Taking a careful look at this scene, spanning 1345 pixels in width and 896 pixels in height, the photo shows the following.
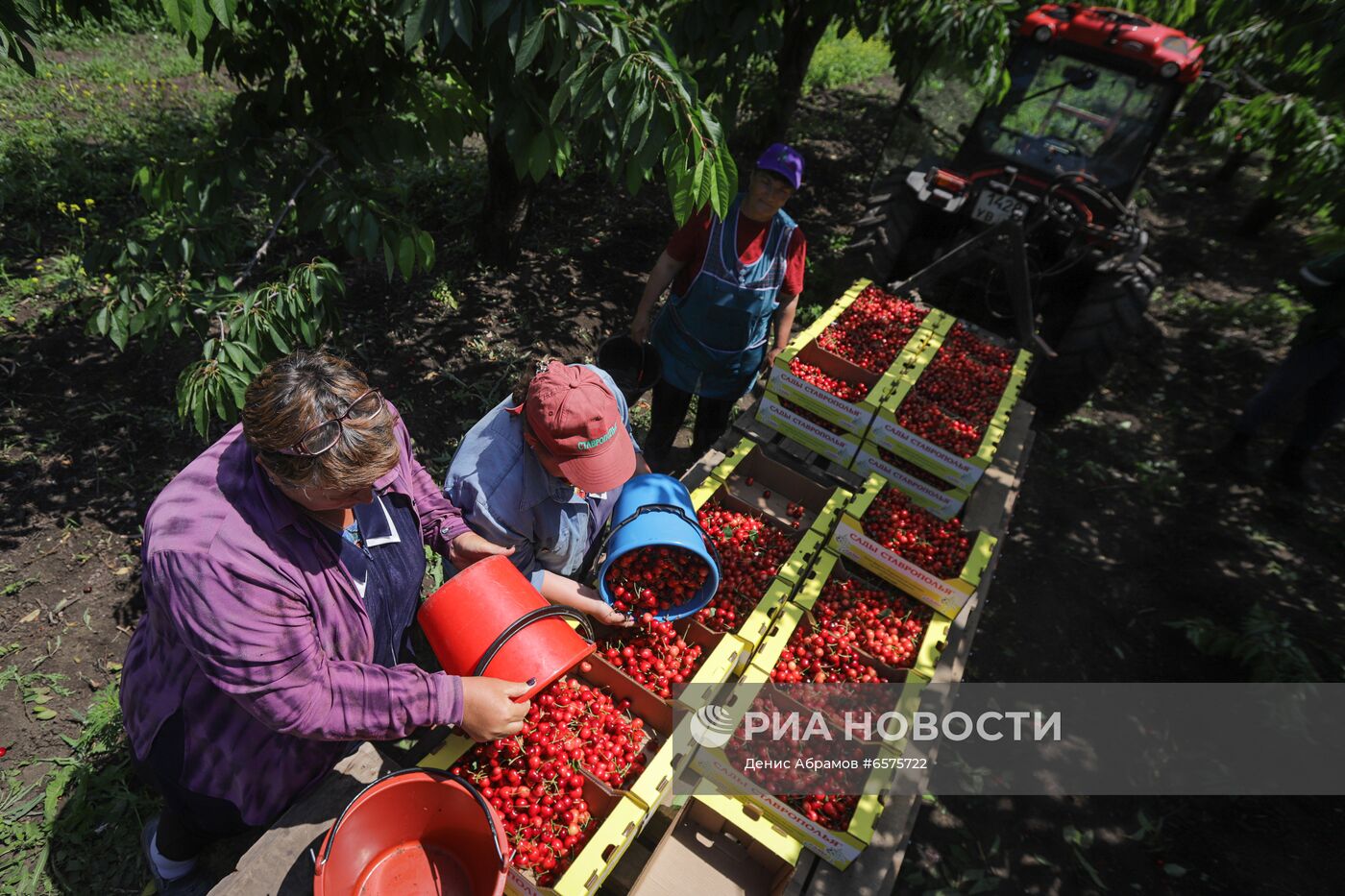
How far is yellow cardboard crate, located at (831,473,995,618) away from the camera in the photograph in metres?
2.92

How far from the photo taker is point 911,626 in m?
2.95

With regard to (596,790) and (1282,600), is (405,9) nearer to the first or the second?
(596,790)

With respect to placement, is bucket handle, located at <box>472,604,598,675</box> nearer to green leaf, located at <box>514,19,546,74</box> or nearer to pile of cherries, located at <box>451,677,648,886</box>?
pile of cherries, located at <box>451,677,648,886</box>

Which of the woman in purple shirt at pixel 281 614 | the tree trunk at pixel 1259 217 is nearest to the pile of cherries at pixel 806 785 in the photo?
the woman in purple shirt at pixel 281 614

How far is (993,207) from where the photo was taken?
581 cm

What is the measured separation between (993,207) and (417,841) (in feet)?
20.2

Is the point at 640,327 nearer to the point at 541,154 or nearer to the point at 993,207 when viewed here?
the point at 541,154

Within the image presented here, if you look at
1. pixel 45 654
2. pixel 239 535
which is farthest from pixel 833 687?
pixel 45 654

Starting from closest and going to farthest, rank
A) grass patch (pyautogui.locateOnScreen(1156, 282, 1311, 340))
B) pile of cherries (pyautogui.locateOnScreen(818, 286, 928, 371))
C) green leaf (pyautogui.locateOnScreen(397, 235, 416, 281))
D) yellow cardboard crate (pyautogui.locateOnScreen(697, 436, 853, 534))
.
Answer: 1. green leaf (pyautogui.locateOnScreen(397, 235, 416, 281))
2. yellow cardboard crate (pyautogui.locateOnScreen(697, 436, 853, 534))
3. pile of cherries (pyautogui.locateOnScreen(818, 286, 928, 371))
4. grass patch (pyautogui.locateOnScreen(1156, 282, 1311, 340))

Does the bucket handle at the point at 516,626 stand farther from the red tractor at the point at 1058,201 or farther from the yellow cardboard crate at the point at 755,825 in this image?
the red tractor at the point at 1058,201

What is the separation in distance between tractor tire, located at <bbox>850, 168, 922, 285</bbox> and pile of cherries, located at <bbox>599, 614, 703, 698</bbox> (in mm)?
4784

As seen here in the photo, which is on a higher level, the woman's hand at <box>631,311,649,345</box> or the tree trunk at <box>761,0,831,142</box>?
the tree trunk at <box>761,0,831,142</box>

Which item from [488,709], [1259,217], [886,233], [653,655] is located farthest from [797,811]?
[1259,217]

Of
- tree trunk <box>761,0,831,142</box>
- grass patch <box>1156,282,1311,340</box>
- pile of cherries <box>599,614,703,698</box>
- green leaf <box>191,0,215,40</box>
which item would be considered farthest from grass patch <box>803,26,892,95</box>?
pile of cherries <box>599,614,703,698</box>
